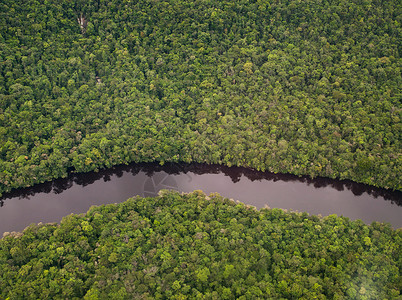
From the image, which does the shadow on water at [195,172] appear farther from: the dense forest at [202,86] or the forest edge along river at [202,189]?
the dense forest at [202,86]

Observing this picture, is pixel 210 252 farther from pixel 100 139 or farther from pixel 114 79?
pixel 114 79

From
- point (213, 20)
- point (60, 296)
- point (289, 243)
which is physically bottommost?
point (60, 296)

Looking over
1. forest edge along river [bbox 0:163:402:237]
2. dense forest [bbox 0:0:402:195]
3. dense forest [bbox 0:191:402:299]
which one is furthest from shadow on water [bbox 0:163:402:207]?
dense forest [bbox 0:191:402:299]

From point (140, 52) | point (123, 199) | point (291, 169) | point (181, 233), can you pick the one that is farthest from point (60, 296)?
point (140, 52)

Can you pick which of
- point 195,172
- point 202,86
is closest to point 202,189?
point 195,172

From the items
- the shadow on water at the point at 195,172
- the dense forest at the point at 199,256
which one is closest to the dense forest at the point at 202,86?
the shadow on water at the point at 195,172

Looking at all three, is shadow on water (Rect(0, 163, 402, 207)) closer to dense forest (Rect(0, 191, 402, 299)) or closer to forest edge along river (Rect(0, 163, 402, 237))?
forest edge along river (Rect(0, 163, 402, 237))
